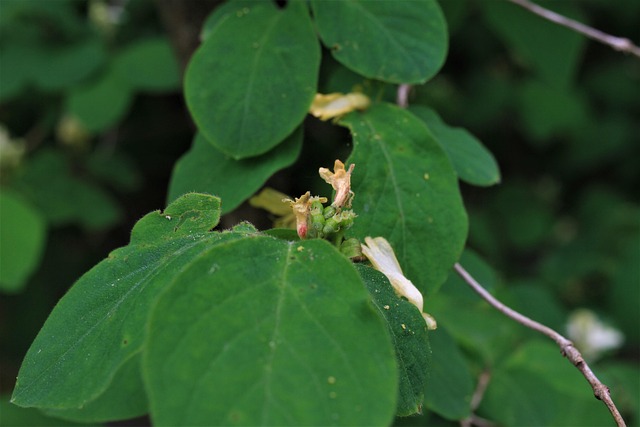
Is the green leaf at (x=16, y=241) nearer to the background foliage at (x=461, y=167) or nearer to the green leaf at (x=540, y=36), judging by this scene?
the background foliage at (x=461, y=167)

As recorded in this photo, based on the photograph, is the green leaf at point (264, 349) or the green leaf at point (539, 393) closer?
the green leaf at point (264, 349)

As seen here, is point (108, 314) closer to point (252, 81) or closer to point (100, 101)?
point (252, 81)

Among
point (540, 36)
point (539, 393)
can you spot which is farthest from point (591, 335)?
point (540, 36)

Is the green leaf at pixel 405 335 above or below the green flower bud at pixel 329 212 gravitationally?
below

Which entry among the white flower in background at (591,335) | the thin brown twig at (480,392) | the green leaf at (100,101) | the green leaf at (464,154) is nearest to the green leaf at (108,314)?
the green leaf at (464,154)

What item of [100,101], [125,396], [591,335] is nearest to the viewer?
[125,396]

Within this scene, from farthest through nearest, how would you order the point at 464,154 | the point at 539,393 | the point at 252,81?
the point at 539,393
the point at 464,154
the point at 252,81
